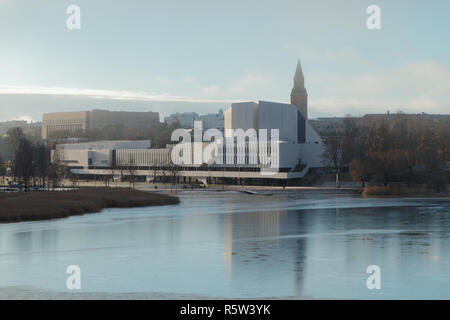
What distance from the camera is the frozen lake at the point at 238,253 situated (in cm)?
1816

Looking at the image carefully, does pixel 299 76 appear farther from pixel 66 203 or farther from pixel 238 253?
pixel 238 253

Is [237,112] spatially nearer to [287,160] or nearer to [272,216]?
[287,160]

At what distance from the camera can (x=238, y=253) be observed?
2403 centimetres

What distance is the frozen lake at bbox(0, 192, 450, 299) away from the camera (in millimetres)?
18156

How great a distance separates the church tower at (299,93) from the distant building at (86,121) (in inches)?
1772

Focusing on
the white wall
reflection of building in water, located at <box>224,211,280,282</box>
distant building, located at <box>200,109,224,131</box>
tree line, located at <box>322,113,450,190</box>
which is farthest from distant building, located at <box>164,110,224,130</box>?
reflection of building in water, located at <box>224,211,280,282</box>

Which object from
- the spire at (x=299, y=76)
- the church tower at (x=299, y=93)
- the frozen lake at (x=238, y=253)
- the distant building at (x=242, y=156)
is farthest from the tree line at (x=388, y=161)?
the spire at (x=299, y=76)

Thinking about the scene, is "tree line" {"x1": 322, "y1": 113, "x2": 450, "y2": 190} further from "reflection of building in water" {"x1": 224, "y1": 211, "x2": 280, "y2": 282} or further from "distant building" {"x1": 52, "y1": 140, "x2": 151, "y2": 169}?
"distant building" {"x1": 52, "y1": 140, "x2": 151, "y2": 169}

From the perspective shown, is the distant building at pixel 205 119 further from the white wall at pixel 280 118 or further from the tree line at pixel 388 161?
the tree line at pixel 388 161

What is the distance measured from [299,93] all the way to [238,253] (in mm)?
145253

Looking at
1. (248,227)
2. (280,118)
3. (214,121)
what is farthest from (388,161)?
(214,121)

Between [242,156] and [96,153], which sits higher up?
[96,153]

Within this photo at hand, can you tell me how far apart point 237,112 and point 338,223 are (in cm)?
6415

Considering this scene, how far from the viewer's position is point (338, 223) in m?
35.0
